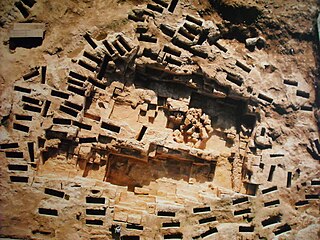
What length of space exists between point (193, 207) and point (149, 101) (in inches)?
134

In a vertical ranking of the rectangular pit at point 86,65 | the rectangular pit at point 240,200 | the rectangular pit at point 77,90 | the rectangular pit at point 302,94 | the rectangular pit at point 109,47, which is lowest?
the rectangular pit at point 240,200

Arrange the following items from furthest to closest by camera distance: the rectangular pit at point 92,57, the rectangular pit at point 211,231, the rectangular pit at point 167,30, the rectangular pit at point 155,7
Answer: the rectangular pit at point 155,7 → the rectangular pit at point 167,30 → the rectangular pit at point 92,57 → the rectangular pit at point 211,231

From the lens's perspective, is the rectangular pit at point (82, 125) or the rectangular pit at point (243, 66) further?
the rectangular pit at point (243, 66)

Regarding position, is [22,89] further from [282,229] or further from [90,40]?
[282,229]

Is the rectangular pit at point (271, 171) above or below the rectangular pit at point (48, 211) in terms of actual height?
above

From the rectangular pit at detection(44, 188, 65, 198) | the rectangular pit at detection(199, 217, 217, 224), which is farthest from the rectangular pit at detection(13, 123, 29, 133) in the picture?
the rectangular pit at detection(199, 217, 217, 224)

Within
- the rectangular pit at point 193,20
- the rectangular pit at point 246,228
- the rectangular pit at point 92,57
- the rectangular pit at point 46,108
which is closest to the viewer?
the rectangular pit at point 46,108

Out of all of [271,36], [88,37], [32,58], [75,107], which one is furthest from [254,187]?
[32,58]

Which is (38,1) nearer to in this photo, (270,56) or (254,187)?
(270,56)

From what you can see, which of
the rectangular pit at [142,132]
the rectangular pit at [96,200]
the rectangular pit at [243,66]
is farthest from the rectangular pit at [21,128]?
the rectangular pit at [243,66]

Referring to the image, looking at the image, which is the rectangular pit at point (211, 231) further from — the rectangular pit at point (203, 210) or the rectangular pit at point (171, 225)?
the rectangular pit at point (171, 225)

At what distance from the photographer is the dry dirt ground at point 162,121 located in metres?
8.38

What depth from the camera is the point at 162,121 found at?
10.1 metres

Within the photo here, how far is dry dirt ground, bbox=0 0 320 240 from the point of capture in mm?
8383
